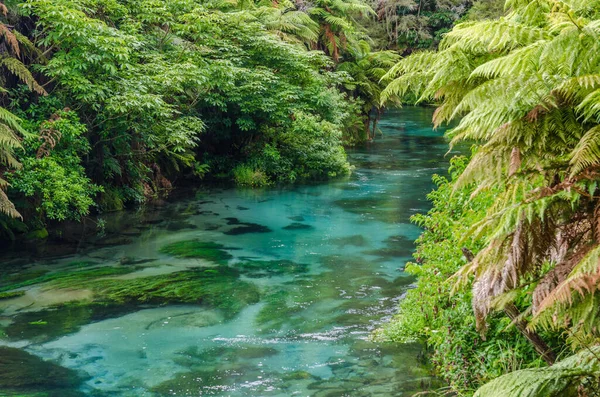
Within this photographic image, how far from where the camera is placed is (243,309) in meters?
8.55

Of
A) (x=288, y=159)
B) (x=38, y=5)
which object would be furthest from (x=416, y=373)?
(x=288, y=159)

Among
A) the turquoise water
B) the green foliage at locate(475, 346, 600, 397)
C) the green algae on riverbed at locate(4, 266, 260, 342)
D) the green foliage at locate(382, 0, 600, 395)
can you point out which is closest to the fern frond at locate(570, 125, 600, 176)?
the green foliage at locate(382, 0, 600, 395)

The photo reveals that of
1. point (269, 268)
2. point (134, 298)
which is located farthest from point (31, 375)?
point (269, 268)

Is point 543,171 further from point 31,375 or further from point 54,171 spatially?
point 54,171

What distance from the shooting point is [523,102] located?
11.8 ft

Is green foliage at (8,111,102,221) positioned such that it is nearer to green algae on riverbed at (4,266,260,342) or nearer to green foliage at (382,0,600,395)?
green algae on riverbed at (4,266,260,342)

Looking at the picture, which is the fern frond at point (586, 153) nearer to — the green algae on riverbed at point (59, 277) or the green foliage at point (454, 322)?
the green foliage at point (454, 322)

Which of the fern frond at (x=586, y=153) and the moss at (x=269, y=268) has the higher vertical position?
the fern frond at (x=586, y=153)

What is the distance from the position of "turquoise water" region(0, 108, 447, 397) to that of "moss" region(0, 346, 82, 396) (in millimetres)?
44

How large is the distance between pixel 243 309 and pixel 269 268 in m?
1.95

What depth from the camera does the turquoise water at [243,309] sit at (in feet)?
21.0

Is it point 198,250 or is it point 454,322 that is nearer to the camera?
point 454,322

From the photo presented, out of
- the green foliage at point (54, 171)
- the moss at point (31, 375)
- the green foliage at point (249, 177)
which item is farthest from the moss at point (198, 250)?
the green foliage at point (249, 177)

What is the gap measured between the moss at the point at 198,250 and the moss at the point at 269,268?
1.46ft
